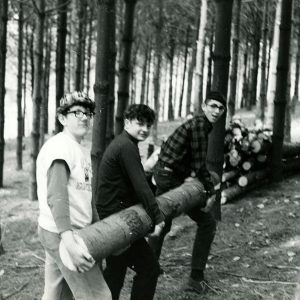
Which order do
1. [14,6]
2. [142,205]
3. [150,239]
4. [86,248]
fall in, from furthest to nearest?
[14,6] → [150,239] → [142,205] → [86,248]

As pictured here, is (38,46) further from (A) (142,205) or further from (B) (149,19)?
(B) (149,19)

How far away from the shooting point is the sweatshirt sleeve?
260 centimetres

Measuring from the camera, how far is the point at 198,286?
421cm

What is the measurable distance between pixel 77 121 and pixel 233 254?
3032 millimetres

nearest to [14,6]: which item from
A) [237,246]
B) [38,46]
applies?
[38,46]

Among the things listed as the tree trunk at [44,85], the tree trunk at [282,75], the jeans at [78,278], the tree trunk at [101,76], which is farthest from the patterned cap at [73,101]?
the tree trunk at [44,85]

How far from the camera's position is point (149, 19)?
18.5m

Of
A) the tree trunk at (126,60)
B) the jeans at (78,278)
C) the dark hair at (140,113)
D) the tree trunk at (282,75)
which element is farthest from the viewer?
the tree trunk at (282,75)

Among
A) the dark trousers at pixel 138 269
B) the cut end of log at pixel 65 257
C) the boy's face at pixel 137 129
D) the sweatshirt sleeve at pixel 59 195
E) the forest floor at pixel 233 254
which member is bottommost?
the forest floor at pixel 233 254

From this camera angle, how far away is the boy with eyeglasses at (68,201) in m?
2.62

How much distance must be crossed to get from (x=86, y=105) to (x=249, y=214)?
4312 millimetres

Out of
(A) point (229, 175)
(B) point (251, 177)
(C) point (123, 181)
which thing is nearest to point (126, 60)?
(A) point (229, 175)

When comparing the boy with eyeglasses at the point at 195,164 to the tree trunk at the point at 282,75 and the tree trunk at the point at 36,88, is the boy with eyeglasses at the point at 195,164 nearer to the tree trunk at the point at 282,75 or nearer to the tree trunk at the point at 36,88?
the tree trunk at the point at 282,75

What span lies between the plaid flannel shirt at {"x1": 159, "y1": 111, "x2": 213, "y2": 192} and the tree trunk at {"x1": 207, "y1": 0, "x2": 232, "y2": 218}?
74.6 inches
